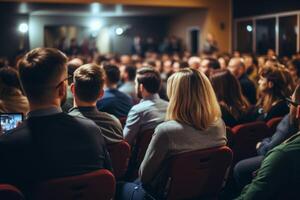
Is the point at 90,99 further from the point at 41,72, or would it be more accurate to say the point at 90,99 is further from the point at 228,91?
the point at 228,91

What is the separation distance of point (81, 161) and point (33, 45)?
16059 millimetres

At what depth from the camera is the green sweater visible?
174cm

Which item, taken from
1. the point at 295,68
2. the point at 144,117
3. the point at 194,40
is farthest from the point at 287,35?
the point at 144,117

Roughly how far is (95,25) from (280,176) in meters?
17.0

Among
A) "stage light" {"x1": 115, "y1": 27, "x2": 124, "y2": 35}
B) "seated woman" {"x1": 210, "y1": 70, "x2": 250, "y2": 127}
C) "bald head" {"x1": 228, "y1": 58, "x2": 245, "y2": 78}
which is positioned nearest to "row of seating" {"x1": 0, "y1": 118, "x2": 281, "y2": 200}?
"seated woman" {"x1": 210, "y1": 70, "x2": 250, "y2": 127}

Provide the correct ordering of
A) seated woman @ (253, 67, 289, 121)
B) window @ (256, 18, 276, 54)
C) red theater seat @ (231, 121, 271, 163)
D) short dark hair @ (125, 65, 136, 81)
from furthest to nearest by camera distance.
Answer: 1. window @ (256, 18, 276, 54)
2. short dark hair @ (125, 65, 136, 81)
3. seated woman @ (253, 67, 289, 121)
4. red theater seat @ (231, 121, 271, 163)

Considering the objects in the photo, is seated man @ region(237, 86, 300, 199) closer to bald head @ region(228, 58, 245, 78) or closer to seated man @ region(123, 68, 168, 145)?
seated man @ region(123, 68, 168, 145)

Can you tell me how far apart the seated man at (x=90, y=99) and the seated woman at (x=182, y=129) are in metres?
0.42

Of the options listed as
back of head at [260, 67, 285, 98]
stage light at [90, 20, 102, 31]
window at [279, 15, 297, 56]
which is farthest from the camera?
stage light at [90, 20, 102, 31]

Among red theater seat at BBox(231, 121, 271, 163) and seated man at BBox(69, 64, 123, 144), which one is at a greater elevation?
seated man at BBox(69, 64, 123, 144)

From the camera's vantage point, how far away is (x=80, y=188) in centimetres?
194

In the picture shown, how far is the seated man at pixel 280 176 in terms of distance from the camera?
1735mm

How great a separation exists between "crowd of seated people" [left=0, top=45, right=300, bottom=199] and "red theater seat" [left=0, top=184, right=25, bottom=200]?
0.40 feet

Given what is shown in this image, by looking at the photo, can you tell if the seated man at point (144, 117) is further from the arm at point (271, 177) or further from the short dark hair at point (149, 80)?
the arm at point (271, 177)
